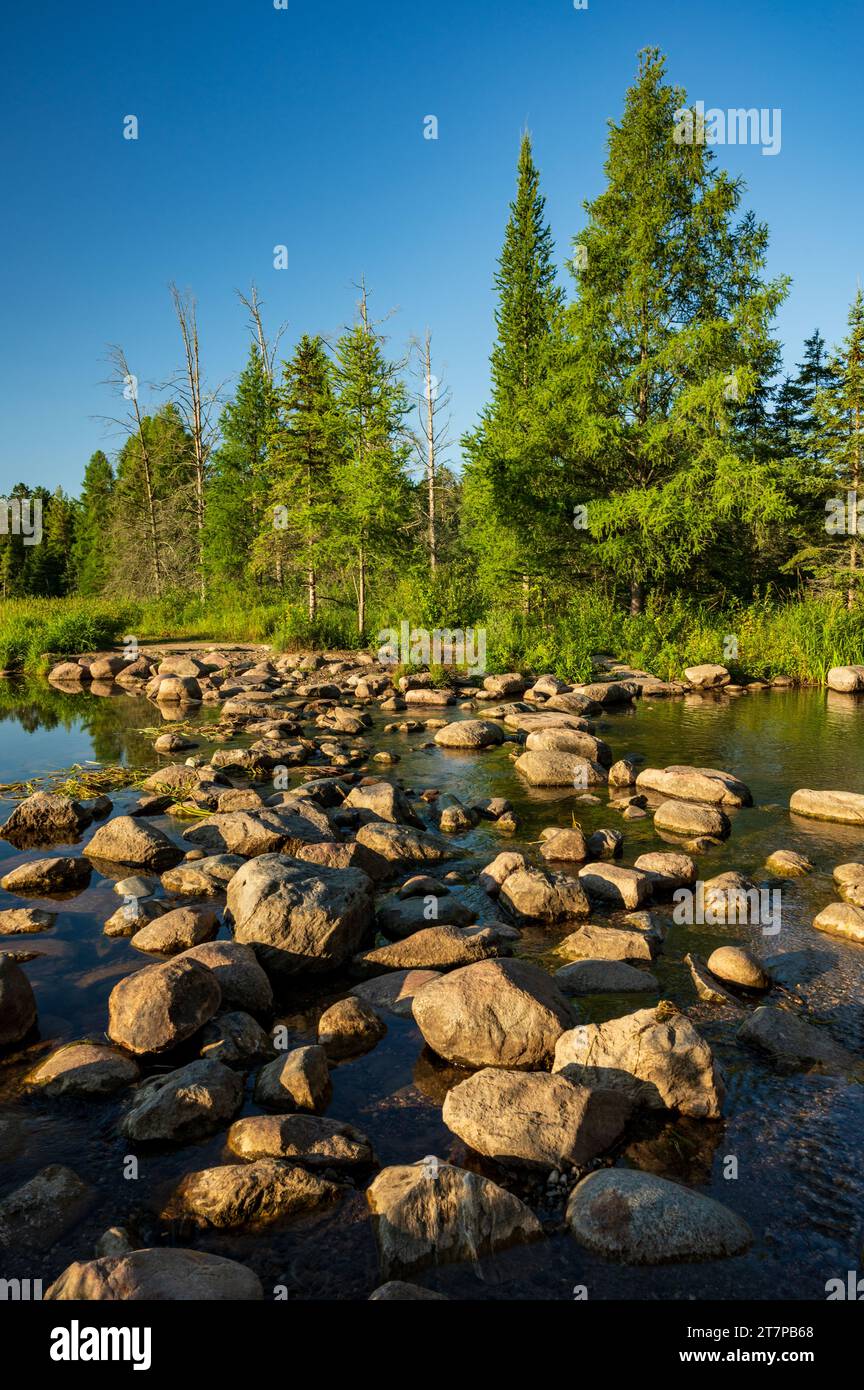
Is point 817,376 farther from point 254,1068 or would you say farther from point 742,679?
point 254,1068

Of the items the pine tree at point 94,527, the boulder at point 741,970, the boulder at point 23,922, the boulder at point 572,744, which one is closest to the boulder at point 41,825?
the boulder at point 23,922

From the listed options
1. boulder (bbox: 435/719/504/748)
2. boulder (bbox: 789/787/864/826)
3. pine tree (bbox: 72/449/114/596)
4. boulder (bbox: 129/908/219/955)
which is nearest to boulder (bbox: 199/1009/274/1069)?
boulder (bbox: 129/908/219/955)

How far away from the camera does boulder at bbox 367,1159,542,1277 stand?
9.45 ft

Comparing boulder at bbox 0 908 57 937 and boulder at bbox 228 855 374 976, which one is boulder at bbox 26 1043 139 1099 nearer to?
boulder at bbox 228 855 374 976

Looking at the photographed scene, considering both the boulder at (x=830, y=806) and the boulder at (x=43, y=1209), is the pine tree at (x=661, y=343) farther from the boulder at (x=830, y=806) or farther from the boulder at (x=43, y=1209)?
the boulder at (x=43, y=1209)

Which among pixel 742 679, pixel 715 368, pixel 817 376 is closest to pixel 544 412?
pixel 715 368

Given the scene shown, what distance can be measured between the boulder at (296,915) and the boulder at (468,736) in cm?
634

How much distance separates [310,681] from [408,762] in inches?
289

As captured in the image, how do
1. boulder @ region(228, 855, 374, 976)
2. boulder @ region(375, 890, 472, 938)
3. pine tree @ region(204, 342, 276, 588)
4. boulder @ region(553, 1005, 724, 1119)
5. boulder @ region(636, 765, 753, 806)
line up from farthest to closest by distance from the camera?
pine tree @ region(204, 342, 276, 588), boulder @ region(636, 765, 753, 806), boulder @ region(375, 890, 472, 938), boulder @ region(228, 855, 374, 976), boulder @ region(553, 1005, 724, 1119)

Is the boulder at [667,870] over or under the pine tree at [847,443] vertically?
under

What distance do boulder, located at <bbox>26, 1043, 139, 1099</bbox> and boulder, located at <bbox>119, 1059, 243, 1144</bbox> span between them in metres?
0.18

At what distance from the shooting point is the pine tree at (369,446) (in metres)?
20.1

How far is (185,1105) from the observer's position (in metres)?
3.55

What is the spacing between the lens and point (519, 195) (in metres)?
27.4
